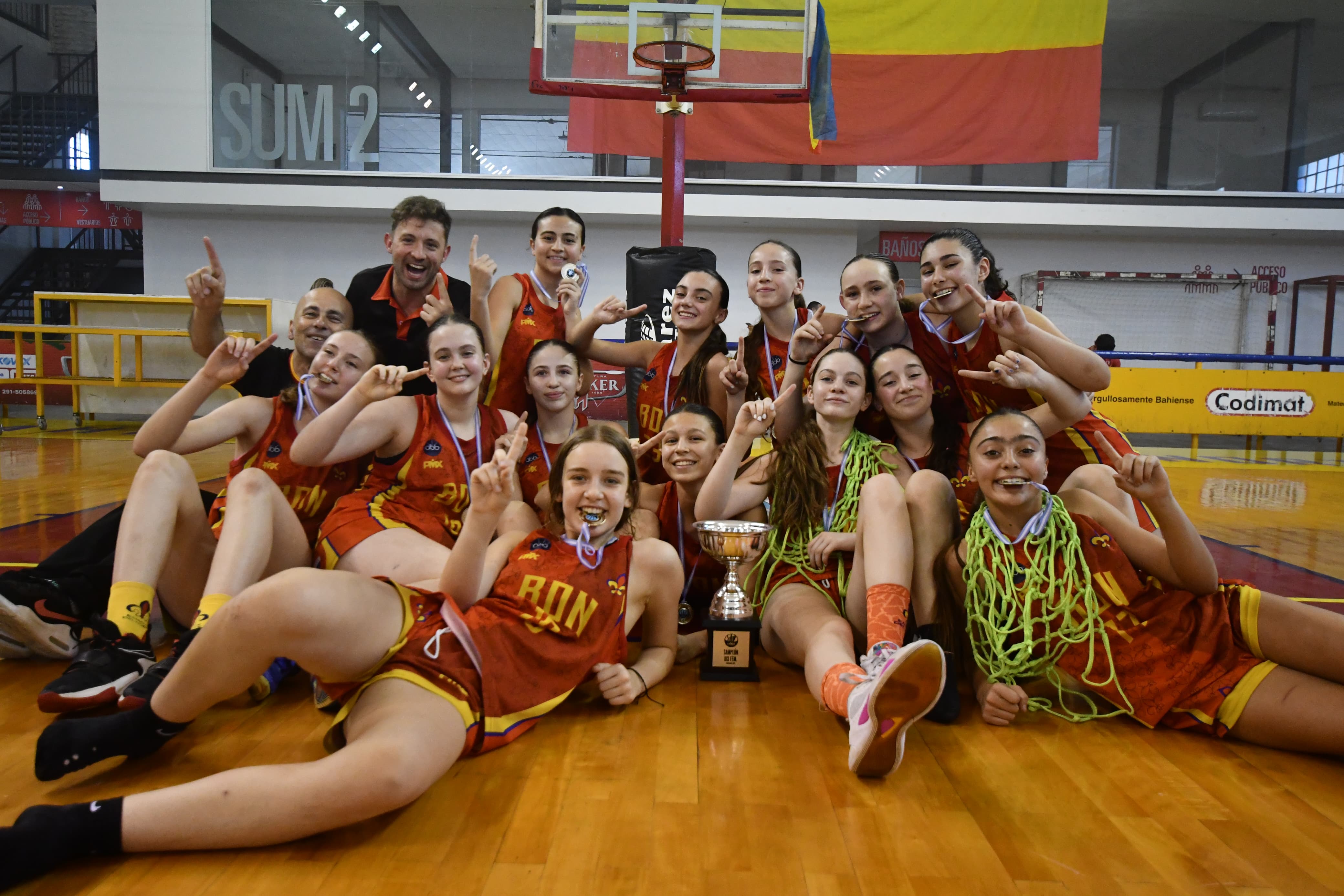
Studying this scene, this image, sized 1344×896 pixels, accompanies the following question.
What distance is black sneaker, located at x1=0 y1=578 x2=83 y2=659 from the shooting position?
2.13 metres

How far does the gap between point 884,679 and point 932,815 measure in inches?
10.5

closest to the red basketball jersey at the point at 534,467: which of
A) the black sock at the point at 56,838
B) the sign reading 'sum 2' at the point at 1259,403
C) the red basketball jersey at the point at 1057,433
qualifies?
the red basketball jersey at the point at 1057,433

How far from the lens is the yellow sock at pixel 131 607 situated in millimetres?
1995

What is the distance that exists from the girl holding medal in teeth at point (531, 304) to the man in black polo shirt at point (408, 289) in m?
0.12

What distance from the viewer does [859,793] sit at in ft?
5.34

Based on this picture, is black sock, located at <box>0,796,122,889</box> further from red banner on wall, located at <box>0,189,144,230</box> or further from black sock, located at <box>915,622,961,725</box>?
red banner on wall, located at <box>0,189,144,230</box>

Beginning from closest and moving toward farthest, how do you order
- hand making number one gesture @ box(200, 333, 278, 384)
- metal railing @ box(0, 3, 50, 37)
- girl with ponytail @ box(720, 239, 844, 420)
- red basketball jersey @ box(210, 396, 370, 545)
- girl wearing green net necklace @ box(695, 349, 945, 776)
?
girl wearing green net necklace @ box(695, 349, 945, 776), hand making number one gesture @ box(200, 333, 278, 384), red basketball jersey @ box(210, 396, 370, 545), girl with ponytail @ box(720, 239, 844, 420), metal railing @ box(0, 3, 50, 37)

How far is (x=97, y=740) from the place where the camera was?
1.53 m

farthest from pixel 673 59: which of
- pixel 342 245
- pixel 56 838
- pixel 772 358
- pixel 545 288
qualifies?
pixel 342 245

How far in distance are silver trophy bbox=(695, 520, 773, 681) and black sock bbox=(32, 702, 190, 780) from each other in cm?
122

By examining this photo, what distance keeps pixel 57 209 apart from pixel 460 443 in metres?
15.4

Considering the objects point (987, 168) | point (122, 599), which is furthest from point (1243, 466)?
point (122, 599)

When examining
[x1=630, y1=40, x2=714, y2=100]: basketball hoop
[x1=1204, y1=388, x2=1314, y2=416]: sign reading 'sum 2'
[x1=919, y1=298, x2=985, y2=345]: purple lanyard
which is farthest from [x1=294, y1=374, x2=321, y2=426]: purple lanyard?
[x1=1204, y1=388, x2=1314, y2=416]: sign reading 'sum 2'

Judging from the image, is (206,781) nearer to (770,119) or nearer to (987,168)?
(770,119)
